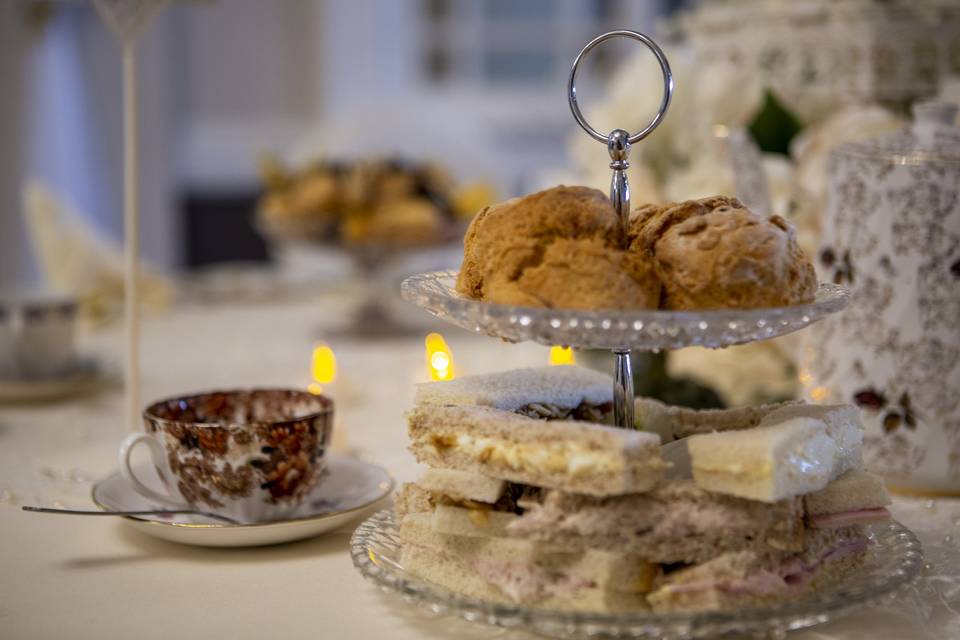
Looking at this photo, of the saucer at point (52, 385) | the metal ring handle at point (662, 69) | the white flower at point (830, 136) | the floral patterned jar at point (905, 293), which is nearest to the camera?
the metal ring handle at point (662, 69)

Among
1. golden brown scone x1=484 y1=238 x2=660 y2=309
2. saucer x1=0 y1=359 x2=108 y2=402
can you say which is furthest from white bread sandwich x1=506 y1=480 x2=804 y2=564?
saucer x1=0 y1=359 x2=108 y2=402

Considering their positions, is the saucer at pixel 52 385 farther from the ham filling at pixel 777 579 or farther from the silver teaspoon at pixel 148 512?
the ham filling at pixel 777 579

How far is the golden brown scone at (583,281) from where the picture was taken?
627mm

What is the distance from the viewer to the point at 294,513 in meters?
0.84

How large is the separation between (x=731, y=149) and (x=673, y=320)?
0.51m

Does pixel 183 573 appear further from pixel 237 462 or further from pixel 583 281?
pixel 583 281

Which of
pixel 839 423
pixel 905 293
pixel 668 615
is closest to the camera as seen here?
pixel 668 615

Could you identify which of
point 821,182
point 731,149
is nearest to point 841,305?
point 731,149

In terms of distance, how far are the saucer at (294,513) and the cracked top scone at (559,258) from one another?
23cm

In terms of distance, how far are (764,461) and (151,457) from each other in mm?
472

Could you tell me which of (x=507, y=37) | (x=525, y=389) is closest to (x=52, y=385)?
(x=525, y=389)

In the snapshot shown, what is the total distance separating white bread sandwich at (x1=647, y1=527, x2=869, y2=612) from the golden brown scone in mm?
156

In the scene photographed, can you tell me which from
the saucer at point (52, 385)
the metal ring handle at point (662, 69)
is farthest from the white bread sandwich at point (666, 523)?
the saucer at point (52, 385)

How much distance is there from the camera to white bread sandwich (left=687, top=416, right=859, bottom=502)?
1.96 feet
